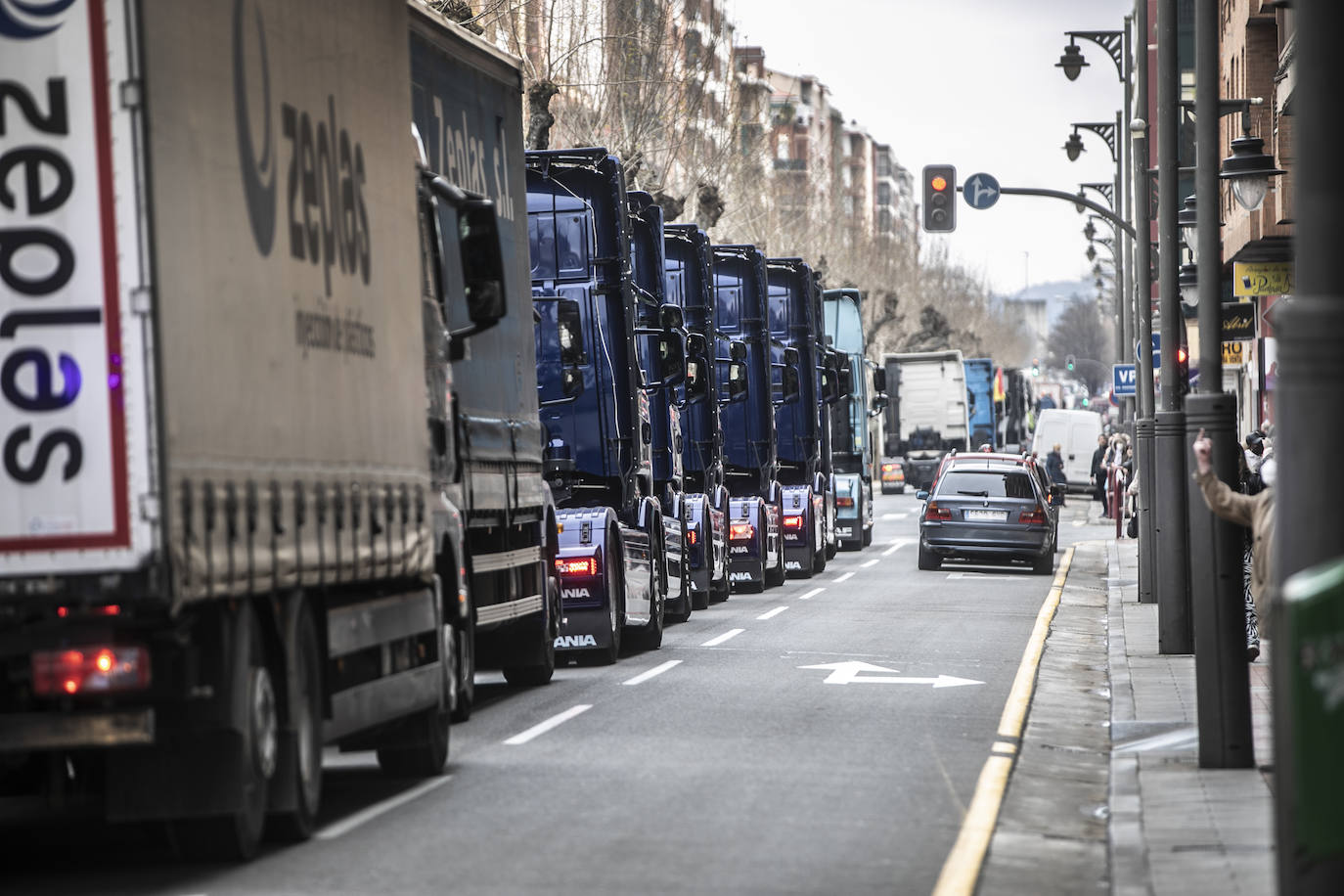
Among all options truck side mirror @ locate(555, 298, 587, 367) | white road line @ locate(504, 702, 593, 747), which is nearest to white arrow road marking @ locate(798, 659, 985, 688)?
white road line @ locate(504, 702, 593, 747)

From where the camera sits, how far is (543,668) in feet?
56.0

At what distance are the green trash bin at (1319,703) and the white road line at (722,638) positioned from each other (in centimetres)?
1540

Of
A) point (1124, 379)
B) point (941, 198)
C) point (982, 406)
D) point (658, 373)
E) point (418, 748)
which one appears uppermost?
point (941, 198)

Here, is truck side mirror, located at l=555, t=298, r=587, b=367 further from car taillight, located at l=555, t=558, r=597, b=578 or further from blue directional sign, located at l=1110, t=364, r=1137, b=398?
Answer: blue directional sign, located at l=1110, t=364, r=1137, b=398

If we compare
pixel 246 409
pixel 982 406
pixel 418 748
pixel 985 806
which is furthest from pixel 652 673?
pixel 982 406

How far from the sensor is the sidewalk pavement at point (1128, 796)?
8.70m

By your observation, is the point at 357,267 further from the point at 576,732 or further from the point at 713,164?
the point at 713,164

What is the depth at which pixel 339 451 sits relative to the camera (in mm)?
9828

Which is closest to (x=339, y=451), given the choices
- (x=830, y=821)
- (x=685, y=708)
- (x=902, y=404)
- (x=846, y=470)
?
(x=830, y=821)

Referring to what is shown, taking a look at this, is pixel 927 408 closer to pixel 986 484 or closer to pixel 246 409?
pixel 986 484

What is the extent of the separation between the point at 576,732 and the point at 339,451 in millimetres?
4397

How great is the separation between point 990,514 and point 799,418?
3.16 meters

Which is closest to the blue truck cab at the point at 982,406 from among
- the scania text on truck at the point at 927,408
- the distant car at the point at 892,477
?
the distant car at the point at 892,477

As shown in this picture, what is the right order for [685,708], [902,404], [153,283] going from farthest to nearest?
Result: [902,404] → [685,708] → [153,283]
